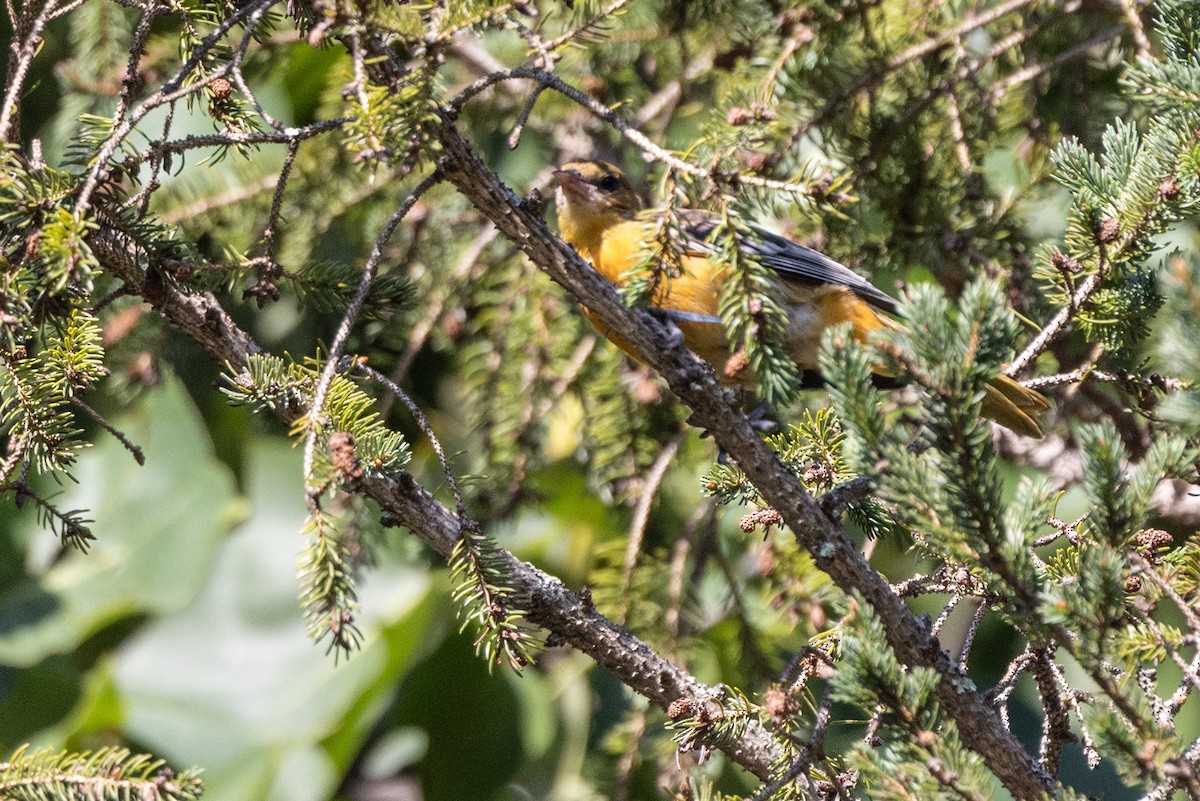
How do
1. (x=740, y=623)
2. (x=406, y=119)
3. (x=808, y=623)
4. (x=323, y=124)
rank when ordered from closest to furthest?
(x=406, y=119) → (x=323, y=124) → (x=808, y=623) → (x=740, y=623)

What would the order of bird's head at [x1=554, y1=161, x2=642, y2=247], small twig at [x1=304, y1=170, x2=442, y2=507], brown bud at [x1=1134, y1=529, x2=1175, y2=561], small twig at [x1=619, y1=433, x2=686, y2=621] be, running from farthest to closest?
bird's head at [x1=554, y1=161, x2=642, y2=247] < small twig at [x1=619, y1=433, x2=686, y2=621] < brown bud at [x1=1134, y1=529, x2=1175, y2=561] < small twig at [x1=304, y1=170, x2=442, y2=507]

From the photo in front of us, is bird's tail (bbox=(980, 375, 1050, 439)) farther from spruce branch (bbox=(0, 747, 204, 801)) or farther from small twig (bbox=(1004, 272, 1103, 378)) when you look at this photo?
spruce branch (bbox=(0, 747, 204, 801))

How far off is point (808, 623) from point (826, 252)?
3.54 ft

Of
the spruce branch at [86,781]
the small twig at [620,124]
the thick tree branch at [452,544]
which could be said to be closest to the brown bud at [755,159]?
the small twig at [620,124]

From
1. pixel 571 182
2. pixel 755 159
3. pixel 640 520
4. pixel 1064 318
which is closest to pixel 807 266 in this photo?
pixel 755 159

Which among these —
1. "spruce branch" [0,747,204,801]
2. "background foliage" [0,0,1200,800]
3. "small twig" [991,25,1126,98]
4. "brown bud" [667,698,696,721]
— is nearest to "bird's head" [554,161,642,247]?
"background foliage" [0,0,1200,800]

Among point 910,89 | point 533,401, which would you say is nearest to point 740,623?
point 533,401

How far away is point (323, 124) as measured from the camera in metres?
1.67

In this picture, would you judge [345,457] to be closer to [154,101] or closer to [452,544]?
[452,544]

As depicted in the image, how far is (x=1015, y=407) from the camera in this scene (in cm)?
271

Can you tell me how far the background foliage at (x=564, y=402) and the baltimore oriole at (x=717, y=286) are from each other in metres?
0.15

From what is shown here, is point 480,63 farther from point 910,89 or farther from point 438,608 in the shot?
point 438,608

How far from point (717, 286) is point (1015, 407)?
81 centimetres

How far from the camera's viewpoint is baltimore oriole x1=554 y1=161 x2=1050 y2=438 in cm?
277
